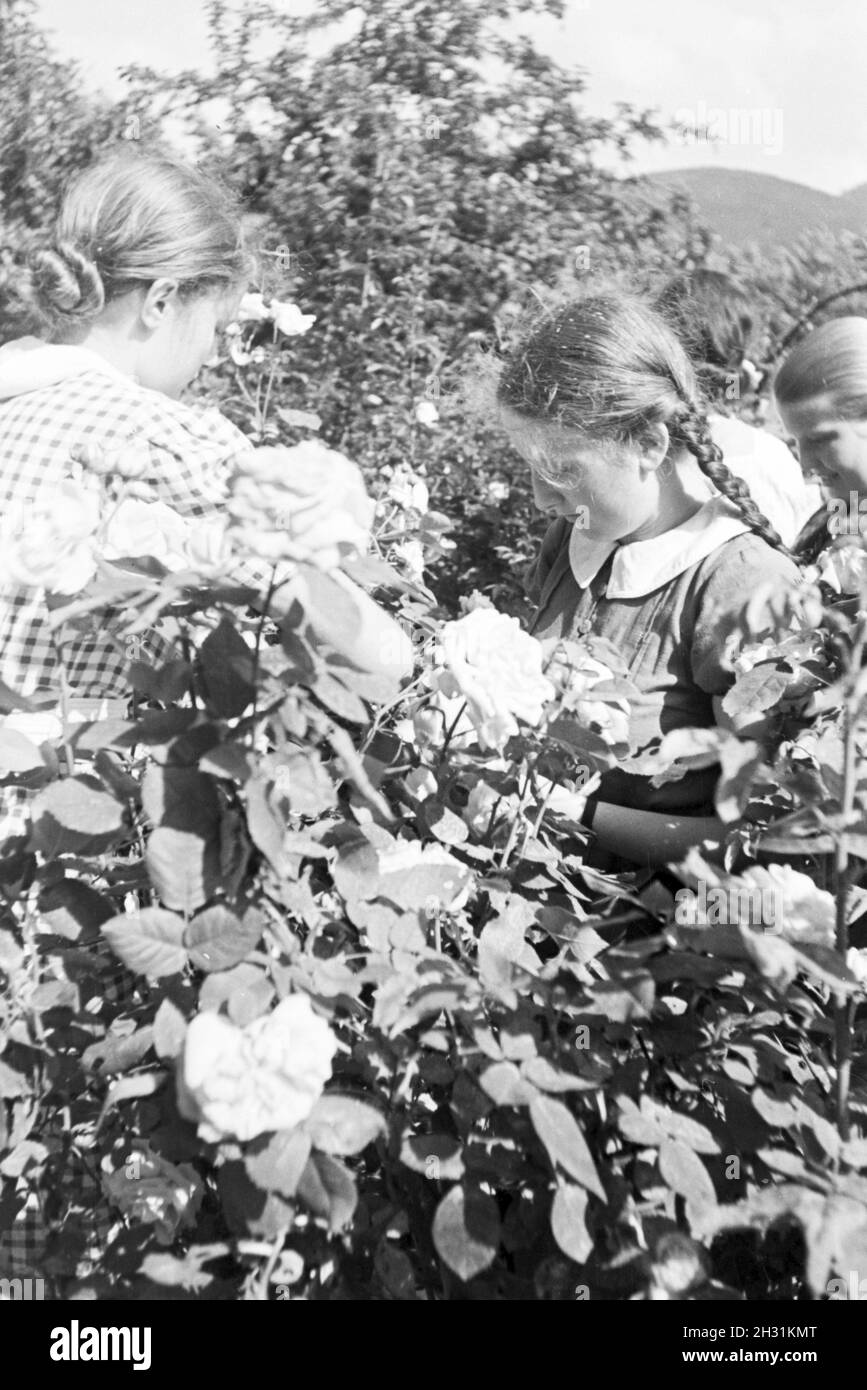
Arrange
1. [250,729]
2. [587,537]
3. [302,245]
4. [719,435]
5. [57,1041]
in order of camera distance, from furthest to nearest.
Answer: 1. [302,245]
2. [719,435]
3. [587,537]
4. [57,1041]
5. [250,729]

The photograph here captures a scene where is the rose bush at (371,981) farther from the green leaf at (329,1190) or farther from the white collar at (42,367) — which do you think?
the white collar at (42,367)

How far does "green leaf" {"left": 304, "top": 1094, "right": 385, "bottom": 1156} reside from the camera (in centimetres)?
88

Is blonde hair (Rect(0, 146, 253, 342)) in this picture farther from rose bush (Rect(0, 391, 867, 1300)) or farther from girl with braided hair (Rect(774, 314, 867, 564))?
girl with braided hair (Rect(774, 314, 867, 564))

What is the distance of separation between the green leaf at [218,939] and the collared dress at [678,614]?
23.8 inches

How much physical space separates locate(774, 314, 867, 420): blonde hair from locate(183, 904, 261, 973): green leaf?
4.02ft

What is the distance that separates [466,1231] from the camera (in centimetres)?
92

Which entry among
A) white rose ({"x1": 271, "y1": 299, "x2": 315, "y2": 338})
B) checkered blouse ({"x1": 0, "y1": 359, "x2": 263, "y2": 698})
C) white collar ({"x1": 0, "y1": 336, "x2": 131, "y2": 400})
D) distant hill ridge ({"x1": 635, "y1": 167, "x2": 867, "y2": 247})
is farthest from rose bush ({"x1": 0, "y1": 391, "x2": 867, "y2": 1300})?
distant hill ridge ({"x1": 635, "y1": 167, "x2": 867, "y2": 247})

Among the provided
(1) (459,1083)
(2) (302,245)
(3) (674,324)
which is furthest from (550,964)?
(2) (302,245)

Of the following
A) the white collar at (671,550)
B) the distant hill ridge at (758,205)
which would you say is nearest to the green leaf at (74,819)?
the white collar at (671,550)
